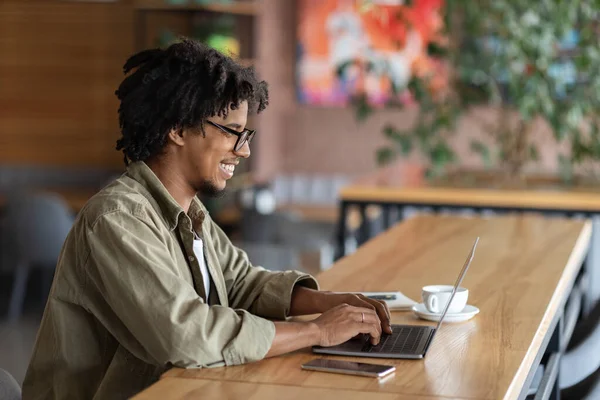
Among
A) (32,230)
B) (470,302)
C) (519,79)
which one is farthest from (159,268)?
(32,230)

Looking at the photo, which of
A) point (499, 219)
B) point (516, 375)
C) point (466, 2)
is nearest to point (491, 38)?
point (466, 2)

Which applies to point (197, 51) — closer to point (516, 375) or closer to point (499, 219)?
point (516, 375)

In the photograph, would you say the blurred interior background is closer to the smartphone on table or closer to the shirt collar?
the shirt collar

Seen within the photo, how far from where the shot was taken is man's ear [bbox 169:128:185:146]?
2.05 meters

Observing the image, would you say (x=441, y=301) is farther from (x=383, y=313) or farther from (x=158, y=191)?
(x=158, y=191)

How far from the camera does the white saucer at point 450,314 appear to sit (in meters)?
2.24

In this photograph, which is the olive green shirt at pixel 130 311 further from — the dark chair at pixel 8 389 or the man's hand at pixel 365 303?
the man's hand at pixel 365 303

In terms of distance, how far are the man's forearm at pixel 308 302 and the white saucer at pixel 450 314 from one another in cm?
21

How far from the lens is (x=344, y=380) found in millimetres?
1798

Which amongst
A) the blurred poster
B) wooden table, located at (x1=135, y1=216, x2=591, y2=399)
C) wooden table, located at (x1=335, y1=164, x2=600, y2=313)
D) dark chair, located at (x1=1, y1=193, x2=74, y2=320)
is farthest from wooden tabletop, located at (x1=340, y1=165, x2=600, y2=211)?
the blurred poster

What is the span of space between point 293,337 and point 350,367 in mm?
145

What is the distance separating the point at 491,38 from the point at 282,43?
2.99 m

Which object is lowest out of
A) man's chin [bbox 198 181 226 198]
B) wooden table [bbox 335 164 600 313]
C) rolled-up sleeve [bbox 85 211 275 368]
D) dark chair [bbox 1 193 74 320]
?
dark chair [bbox 1 193 74 320]

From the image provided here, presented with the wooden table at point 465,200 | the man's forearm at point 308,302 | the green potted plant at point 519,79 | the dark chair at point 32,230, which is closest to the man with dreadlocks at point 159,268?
the man's forearm at point 308,302
